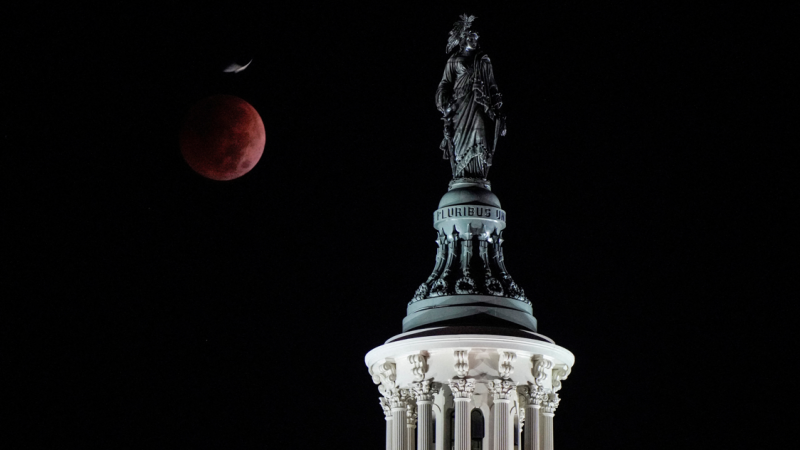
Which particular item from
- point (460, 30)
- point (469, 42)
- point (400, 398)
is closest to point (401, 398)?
point (400, 398)

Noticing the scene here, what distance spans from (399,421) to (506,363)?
3.24 m

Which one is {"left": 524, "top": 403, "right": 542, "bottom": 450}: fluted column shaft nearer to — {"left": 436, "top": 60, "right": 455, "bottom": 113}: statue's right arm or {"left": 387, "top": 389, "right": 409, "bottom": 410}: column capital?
{"left": 387, "top": 389, "right": 409, "bottom": 410}: column capital

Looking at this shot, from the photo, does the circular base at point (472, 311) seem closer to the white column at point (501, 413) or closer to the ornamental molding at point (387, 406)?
the white column at point (501, 413)

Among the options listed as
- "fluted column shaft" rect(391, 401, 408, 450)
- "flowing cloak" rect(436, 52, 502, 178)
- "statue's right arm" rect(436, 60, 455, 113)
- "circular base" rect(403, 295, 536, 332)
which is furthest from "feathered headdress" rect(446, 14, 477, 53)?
"fluted column shaft" rect(391, 401, 408, 450)

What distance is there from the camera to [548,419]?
5272 centimetres

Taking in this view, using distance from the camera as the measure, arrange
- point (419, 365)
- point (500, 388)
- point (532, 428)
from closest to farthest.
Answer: point (500, 388)
point (419, 365)
point (532, 428)

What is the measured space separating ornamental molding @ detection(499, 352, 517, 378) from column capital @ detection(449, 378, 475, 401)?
807mm

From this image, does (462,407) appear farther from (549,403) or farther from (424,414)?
(549,403)

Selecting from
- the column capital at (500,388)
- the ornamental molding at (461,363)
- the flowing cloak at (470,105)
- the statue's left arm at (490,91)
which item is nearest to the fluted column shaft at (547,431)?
the column capital at (500,388)

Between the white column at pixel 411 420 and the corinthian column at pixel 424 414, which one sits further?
the white column at pixel 411 420

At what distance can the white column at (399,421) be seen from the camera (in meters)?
52.2

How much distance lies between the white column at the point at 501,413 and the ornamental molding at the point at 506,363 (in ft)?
0.68

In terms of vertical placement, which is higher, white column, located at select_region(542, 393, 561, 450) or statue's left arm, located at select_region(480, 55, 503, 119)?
statue's left arm, located at select_region(480, 55, 503, 119)

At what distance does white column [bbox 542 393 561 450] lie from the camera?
172ft
